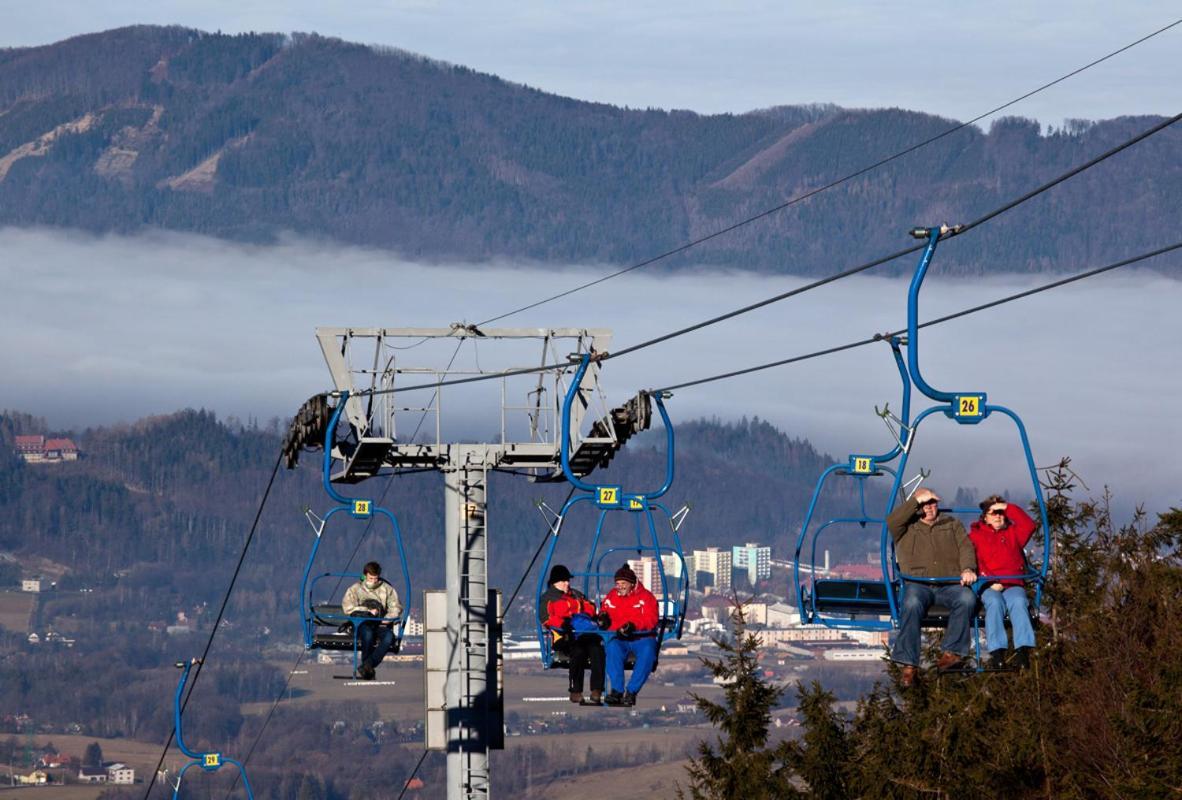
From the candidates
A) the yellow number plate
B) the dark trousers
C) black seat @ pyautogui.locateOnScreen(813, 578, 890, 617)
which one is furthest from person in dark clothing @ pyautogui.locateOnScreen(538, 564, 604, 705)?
the yellow number plate

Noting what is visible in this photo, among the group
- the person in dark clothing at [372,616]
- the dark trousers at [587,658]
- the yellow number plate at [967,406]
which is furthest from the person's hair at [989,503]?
the person in dark clothing at [372,616]

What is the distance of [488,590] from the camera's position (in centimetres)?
3588

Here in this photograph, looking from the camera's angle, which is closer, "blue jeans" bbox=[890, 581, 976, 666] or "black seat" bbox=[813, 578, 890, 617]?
"blue jeans" bbox=[890, 581, 976, 666]

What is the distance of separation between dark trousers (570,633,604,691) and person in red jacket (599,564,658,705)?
0.75 feet

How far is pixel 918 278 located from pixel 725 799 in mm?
30123

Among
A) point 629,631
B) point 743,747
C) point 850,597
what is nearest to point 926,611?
point 850,597

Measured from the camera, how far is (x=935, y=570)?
866 inches

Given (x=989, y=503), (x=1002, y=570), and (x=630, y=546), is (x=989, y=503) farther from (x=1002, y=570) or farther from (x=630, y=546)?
(x=630, y=546)

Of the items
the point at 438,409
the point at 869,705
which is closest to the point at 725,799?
the point at 869,705

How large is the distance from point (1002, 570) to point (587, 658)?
7.99 metres

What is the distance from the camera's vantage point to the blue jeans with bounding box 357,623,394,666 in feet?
107

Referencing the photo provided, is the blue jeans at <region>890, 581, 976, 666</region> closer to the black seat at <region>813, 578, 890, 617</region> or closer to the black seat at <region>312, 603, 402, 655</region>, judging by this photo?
the black seat at <region>813, 578, 890, 617</region>

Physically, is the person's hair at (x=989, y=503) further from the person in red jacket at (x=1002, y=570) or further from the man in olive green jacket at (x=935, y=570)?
the man in olive green jacket at (x=935, y=570)

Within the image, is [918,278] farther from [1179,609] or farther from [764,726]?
[764,726]
